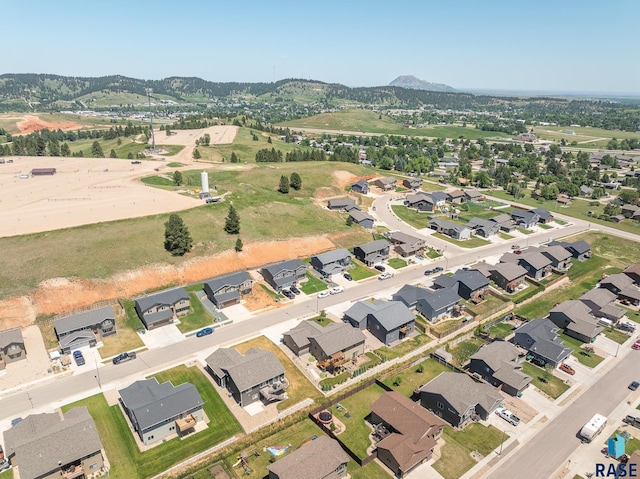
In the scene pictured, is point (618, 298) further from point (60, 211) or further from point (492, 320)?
point (60, 211)

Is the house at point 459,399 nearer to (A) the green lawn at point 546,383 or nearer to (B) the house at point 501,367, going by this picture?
(B) the house at point 501,367

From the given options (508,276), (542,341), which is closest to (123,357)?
(542,341)

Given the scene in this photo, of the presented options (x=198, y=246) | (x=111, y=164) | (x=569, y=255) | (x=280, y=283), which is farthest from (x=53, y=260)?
(x=569, y=255)

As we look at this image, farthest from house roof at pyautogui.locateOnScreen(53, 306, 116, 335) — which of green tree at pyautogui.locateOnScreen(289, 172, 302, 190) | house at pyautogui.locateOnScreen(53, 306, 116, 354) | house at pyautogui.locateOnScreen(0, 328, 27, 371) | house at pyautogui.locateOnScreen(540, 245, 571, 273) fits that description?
house at pyautogui.locateOnScreen(540, 245, 571, 273)

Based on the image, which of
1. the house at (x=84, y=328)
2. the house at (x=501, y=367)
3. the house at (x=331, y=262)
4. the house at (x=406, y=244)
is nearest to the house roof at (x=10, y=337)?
the house at (x=84, y=328)

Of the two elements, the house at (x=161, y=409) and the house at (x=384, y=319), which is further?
the house at (x=384, y=319)

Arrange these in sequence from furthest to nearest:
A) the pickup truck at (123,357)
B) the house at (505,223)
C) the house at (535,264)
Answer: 1. the house at (505,223)
2. the house at (535,264)
3. the pickup truck at (123,357)

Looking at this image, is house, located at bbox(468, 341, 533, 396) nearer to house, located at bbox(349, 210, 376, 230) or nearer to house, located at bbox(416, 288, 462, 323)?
house, located at bbox(416, 288, 462, 323)

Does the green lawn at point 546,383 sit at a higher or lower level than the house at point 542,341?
lower

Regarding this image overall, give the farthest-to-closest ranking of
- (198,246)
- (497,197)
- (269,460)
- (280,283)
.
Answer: (497,197) < (198,246) < (280,283) < (269,460)
